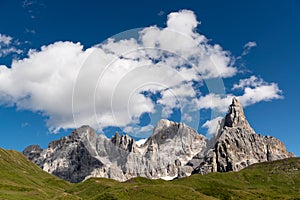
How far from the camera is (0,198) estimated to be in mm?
199875

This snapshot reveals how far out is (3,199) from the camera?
198 m

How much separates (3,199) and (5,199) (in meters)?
2.10

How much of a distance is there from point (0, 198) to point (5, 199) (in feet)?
9.93

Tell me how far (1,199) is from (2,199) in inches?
32.2

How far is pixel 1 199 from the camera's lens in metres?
196

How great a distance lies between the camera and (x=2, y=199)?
19662 centimetres

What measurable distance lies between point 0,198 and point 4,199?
3.09m

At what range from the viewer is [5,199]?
200 meters

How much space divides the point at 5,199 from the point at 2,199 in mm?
3152

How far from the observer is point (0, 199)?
195 metres

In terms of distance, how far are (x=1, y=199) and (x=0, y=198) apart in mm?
4639

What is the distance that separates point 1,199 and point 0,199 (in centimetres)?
105
